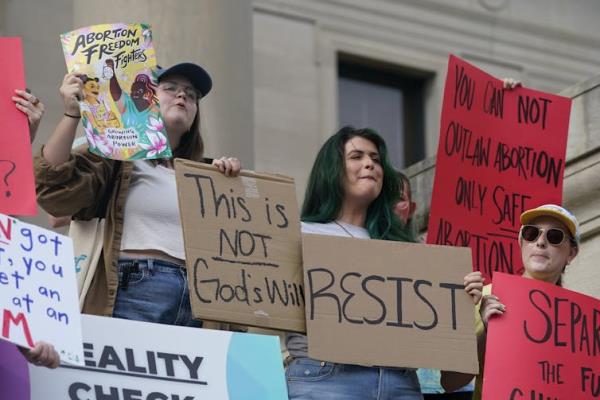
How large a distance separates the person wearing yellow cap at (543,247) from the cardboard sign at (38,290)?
1747 mm

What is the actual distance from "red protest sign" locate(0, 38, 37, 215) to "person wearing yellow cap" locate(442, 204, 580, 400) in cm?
184

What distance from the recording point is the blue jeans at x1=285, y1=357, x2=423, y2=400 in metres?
7.90

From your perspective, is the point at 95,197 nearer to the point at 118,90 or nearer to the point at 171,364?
the point at 118,90

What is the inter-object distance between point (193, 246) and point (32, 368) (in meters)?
0.89

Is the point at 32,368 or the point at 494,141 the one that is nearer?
the point at 32,368

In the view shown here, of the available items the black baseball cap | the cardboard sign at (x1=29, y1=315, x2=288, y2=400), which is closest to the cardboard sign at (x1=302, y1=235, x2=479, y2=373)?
the cardboard sign at (x1=29, y1=315, x2=288, y2=400)

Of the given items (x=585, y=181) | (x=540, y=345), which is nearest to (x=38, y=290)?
(x=540, y=345)

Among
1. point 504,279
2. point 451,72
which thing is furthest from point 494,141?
point 504,279

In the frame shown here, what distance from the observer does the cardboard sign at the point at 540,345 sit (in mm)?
7980

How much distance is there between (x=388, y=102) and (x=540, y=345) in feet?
36.9

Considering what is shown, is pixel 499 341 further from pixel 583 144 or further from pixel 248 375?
pixel 583 144

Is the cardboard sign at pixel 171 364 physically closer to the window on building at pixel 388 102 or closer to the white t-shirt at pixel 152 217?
the white t-shirt at pixel 152 217

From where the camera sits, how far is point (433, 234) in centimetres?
911

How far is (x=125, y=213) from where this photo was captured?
320 inches
